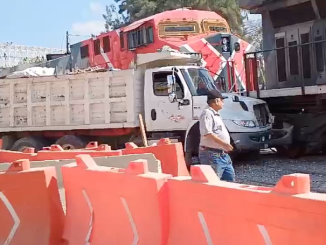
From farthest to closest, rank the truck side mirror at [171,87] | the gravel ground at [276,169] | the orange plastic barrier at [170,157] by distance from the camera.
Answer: the truck side mirror at [171,87] → the gravel ground at [276,169] → the orange plastic barrier at [170,157]

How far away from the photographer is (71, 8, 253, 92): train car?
50.2ft

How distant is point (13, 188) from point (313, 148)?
9236 mm

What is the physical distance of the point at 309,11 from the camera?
42.0 ft

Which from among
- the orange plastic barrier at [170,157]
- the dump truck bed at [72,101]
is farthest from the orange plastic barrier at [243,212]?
the dump truck bed at [72,101]

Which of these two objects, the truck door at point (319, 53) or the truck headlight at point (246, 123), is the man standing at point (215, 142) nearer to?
the truck headlight at point (246, 123)

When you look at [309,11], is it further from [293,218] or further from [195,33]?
[293,218]

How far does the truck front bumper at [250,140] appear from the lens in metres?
11.7

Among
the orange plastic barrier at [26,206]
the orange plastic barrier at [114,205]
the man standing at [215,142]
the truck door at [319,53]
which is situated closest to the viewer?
the orange plastic barrier at [114,205]

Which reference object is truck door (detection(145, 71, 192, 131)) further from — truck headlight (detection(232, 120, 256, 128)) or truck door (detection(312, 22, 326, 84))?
truck door (detection(312, 22, 326, 84))

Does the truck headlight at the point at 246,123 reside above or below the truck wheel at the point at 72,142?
above

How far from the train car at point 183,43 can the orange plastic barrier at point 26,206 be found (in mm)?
9243

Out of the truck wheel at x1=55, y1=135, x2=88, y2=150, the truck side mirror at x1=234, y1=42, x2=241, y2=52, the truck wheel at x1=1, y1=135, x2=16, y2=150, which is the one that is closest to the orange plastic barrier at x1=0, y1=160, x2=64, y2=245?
the truck wheel at x1=55, y1=135, x2=88, y2=150

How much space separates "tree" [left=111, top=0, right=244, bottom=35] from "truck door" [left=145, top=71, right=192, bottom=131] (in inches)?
843

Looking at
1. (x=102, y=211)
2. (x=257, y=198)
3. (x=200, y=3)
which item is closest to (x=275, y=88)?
(x=102, y=211)
